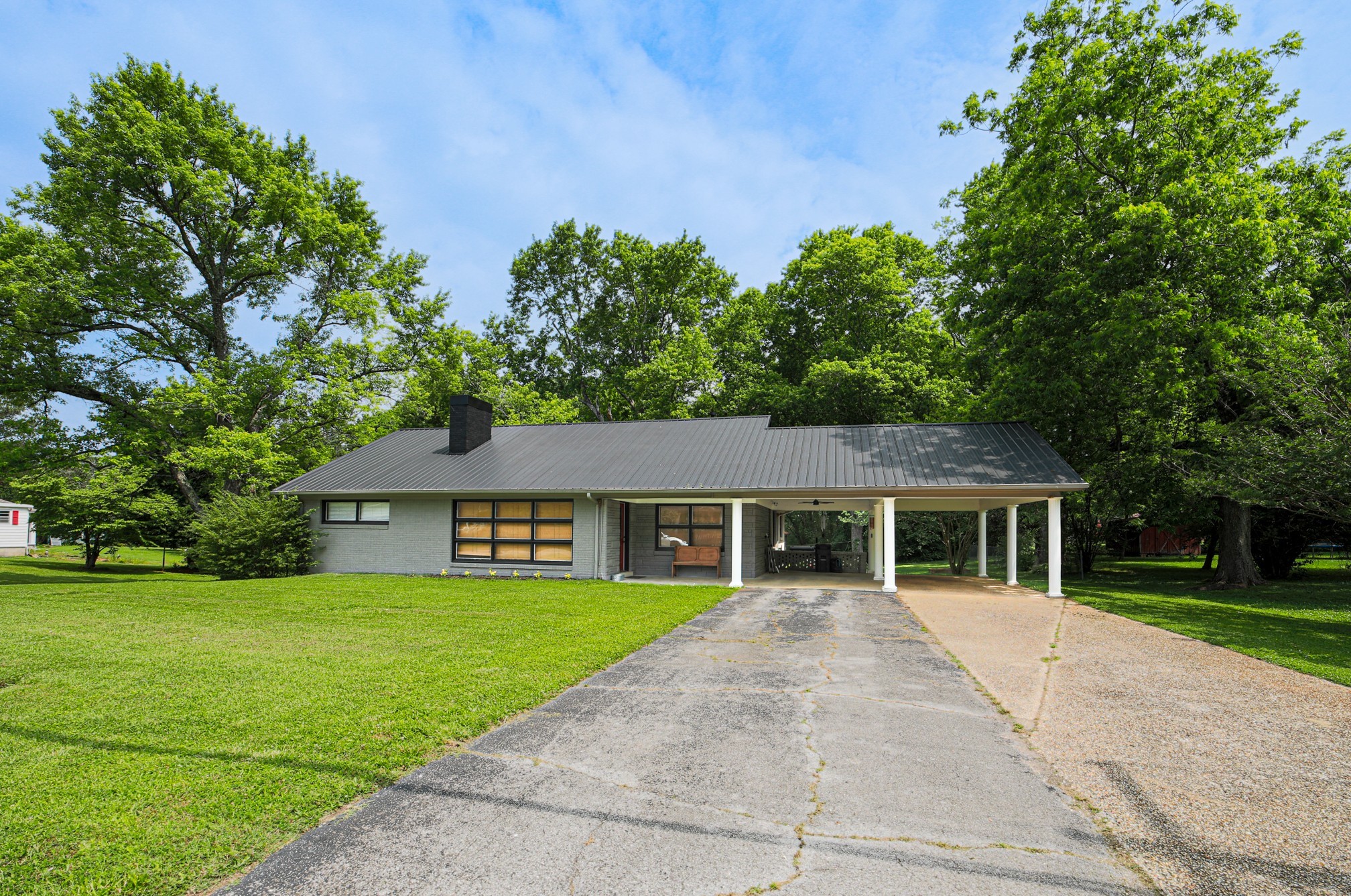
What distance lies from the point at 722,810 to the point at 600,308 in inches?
1389

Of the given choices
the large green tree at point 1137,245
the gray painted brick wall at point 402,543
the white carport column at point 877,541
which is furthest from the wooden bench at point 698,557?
the large green tree at point 1137,245

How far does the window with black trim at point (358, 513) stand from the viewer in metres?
18.3

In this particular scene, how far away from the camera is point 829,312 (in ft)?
106

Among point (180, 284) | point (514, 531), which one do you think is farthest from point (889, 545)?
point (180, 284)

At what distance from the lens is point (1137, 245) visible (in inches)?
637

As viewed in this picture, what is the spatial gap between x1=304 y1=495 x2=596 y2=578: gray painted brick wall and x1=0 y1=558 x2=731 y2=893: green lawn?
20.8 feet

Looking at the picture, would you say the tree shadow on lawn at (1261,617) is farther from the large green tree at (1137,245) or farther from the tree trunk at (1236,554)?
the large green tree at (1137,245)

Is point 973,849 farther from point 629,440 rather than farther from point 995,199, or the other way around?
→ point 995,199

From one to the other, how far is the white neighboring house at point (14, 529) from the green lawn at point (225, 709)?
104ft

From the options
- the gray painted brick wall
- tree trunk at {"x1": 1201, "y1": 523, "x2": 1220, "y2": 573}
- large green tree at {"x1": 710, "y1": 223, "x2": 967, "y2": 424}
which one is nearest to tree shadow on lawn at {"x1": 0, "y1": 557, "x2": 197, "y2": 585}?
the gray painted brick wall

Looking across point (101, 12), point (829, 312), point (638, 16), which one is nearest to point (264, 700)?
point (638, 16)

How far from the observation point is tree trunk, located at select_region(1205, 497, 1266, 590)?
17703 millimetres

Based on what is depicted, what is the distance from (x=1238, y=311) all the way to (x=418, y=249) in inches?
1079

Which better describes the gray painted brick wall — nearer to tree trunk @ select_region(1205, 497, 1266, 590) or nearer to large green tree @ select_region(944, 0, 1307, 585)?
large green tree @ select_region(944, 0, 1307, 585)
